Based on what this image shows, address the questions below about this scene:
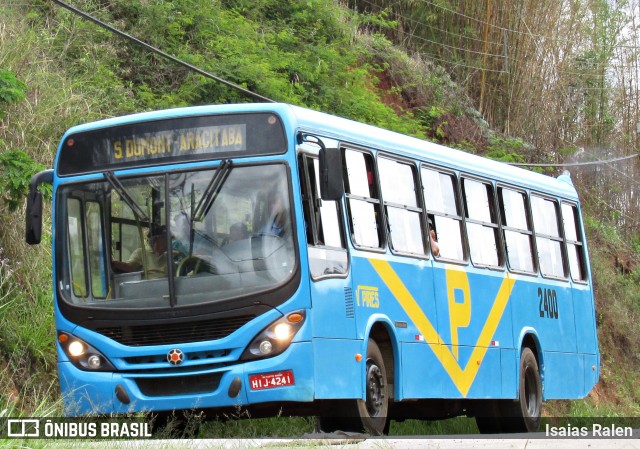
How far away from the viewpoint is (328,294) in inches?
413

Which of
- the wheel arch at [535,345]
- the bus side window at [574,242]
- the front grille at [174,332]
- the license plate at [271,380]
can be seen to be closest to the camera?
the license plate at [271,380]

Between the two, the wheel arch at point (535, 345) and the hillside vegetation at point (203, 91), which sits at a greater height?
the hillside vegetation at point (203, 91)

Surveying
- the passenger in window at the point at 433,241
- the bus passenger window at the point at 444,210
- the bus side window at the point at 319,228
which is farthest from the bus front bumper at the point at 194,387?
the bus passenger window at the point at 444,210

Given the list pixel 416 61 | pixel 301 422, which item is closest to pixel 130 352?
pixel 301 422

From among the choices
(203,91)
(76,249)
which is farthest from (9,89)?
(203,91)

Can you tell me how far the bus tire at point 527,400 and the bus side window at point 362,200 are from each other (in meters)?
4.16

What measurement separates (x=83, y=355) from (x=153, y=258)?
3.29 ft

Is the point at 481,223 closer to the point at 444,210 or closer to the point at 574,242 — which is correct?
the point at 444,210

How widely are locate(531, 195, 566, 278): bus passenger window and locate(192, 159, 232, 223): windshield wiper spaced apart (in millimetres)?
6631

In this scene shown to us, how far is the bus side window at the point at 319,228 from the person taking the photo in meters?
10.4

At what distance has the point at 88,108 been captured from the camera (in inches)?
653

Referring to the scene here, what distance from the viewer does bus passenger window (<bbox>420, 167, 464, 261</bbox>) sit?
13.1 m

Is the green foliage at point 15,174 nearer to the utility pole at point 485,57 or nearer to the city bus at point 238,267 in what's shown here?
the city bus at point 238,267

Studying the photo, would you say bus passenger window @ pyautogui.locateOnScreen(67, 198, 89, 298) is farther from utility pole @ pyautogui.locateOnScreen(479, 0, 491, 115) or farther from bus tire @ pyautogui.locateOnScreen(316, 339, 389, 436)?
utility pole @ pyautogui.locateOnScreen(479, 0, 491, 115)
